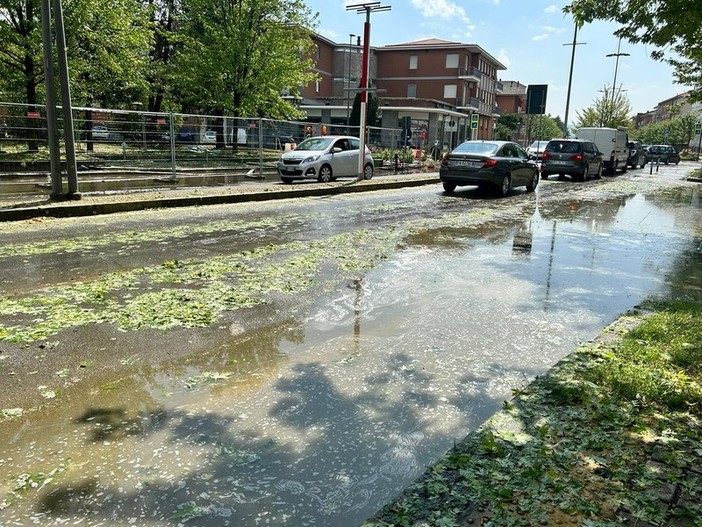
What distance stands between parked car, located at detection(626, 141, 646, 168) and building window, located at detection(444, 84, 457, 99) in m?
29.1

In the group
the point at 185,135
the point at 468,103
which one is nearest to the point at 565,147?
the point at 185,135

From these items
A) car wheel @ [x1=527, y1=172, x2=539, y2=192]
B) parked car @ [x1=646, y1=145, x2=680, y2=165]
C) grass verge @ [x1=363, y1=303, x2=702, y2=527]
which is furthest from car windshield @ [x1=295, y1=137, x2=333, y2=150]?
parked car @ [x1=646, y1=145, x2=680, y2=165]

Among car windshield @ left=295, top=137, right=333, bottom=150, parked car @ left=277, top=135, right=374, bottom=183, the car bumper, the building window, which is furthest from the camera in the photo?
the building window

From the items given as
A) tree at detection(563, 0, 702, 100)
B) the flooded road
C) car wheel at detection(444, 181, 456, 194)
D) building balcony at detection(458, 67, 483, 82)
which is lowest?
the flooded road

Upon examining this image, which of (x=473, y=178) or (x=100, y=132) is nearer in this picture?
(x=100, y=132)

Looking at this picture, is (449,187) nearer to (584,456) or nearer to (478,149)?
(478,149)

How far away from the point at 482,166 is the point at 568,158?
34.1 ft

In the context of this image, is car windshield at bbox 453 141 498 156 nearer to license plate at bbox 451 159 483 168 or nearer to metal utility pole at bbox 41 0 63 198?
license plate at bbox 451 159 483 168

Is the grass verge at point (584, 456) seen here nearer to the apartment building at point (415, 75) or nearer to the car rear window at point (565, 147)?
the car rear window at point (565, 147)

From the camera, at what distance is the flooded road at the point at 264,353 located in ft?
9.21

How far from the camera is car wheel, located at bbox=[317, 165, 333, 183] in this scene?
2005 cm

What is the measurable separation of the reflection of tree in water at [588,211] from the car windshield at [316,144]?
316 inches

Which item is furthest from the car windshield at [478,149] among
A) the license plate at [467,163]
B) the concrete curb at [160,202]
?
the concrete curb at [160,202]

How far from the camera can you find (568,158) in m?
25.6
